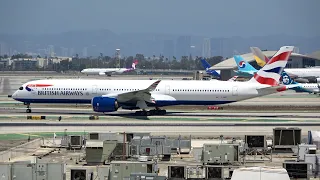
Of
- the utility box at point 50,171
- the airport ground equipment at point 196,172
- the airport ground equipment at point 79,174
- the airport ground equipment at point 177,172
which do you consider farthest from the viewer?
the airport ground equipment at point 196,172

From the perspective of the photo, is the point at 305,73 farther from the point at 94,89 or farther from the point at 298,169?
the point at 298,169

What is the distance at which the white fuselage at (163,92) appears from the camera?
85.6 m

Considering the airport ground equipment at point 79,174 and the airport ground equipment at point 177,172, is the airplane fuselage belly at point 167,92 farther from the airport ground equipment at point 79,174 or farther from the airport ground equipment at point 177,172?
the airport ground equipment at point 79,174

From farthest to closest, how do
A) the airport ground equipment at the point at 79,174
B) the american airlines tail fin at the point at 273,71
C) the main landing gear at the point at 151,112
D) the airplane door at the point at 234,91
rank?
the american airlines tail fin at the point at 273,71 < the airplane door at the point at 234,91 < the main landing gear at the point at 151,112 < the airport ground equipment at the point at 79,174

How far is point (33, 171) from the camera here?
41.6 metres

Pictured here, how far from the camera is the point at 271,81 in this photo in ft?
283

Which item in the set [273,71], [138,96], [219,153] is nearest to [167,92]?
[138,96]

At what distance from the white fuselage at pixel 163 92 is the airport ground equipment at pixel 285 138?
89.6ft

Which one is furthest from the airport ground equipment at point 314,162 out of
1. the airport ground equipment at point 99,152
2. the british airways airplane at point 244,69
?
the british airways airplane at point 244,69

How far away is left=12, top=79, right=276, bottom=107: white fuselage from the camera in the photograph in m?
85.6

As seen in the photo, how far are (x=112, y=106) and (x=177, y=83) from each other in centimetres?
843

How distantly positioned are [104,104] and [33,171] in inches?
1602

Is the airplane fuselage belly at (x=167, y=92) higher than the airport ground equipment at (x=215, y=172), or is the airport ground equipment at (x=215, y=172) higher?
the airplane fuselage belly at (x=167, y=92)

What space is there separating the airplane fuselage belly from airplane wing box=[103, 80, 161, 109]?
150cm
